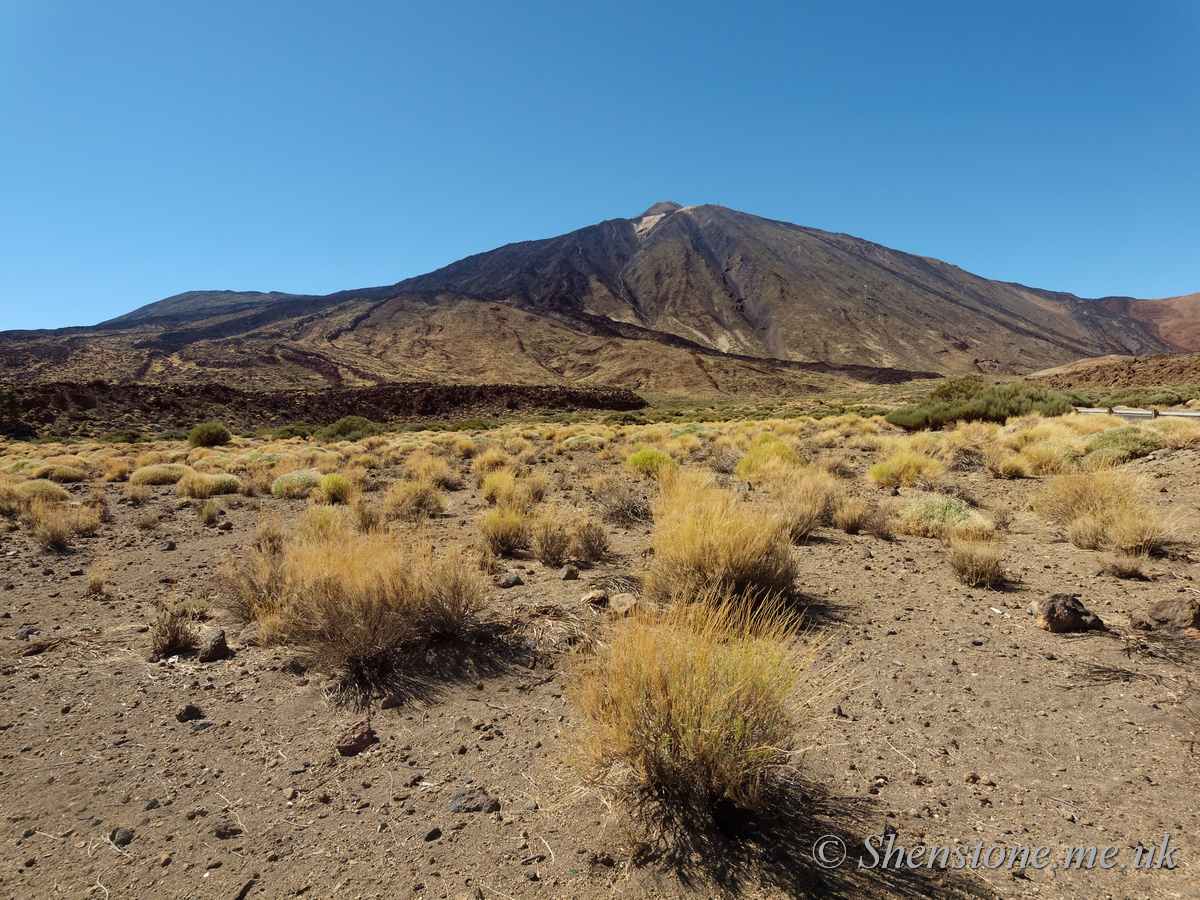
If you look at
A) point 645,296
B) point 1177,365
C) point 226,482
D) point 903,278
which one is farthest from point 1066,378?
point 903,278

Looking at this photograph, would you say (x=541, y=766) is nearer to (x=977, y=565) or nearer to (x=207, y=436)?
(x=977, y=565)

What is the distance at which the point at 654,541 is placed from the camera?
484 centimetres

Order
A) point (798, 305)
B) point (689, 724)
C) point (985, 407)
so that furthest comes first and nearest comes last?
point (798, 305)
point (985, 407)
point (689, 724)

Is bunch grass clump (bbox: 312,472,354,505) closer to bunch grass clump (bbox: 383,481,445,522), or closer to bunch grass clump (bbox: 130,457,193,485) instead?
bunch grass clump (bbox: 383,481,445,522)

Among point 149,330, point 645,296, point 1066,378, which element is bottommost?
point 1066,378

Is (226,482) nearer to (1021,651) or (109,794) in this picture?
(109,794)

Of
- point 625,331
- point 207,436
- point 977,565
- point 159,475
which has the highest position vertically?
point 625,331

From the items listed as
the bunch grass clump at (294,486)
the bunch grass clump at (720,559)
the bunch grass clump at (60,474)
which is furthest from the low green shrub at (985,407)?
the bunch grass clump at (60,474)

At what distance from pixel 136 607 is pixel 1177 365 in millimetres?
49516

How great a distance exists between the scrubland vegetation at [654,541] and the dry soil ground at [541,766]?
234 millimetres

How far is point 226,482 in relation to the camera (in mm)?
10516

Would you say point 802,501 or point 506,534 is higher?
point 802,501

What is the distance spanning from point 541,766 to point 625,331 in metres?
136

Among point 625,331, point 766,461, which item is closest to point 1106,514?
point 766,461
